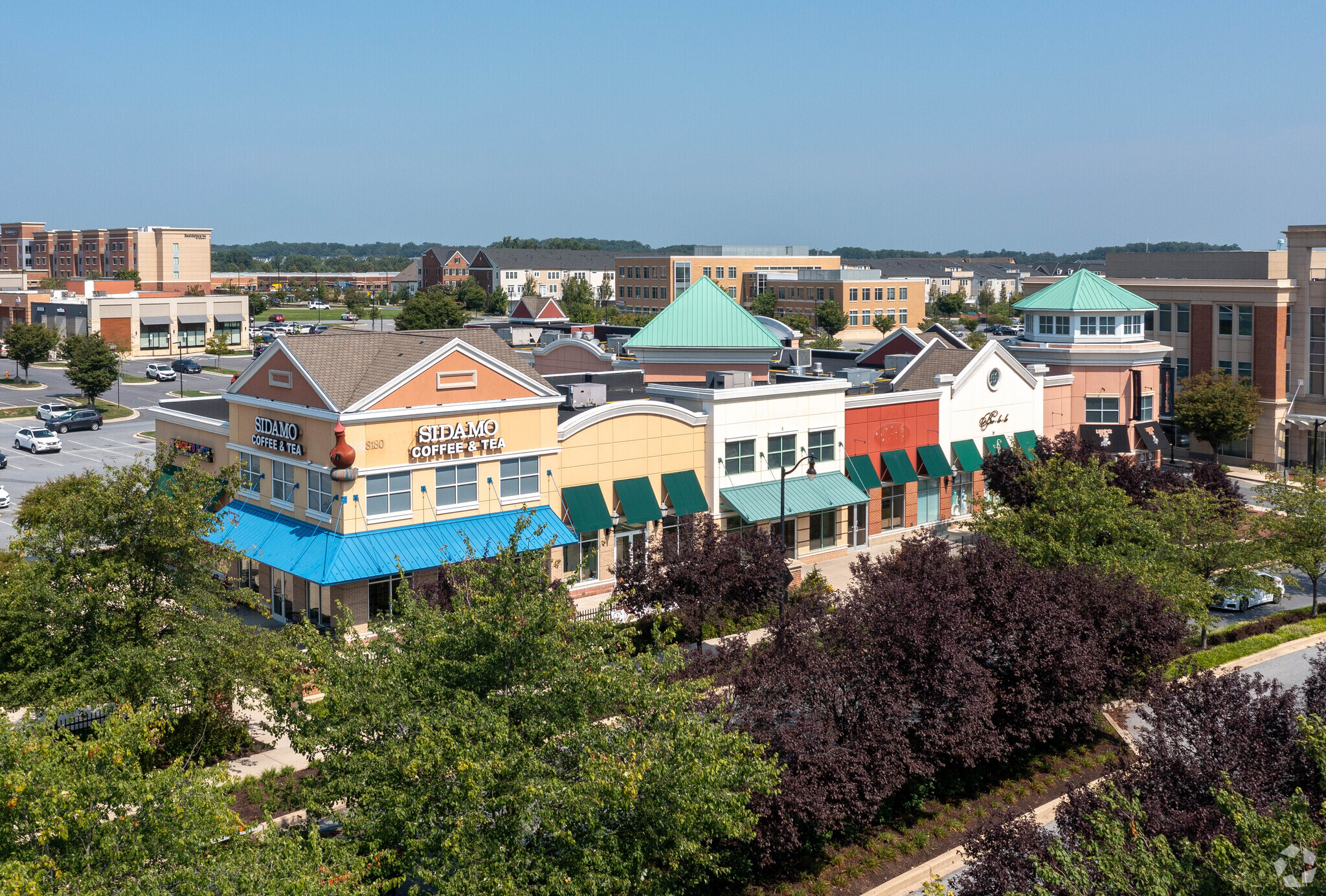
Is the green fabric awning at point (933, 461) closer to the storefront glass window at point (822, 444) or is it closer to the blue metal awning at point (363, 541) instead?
the storefront glass window at point (822, 444)

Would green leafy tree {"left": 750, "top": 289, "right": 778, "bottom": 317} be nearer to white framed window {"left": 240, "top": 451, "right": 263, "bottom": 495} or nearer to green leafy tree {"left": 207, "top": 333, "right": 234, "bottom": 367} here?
green leafy tree {"left": 207, "top": 333, "right": 234, "bottom": 367}

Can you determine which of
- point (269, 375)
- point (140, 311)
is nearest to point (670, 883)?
point (269, 375)

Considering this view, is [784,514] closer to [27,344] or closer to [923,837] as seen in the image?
[923,837]

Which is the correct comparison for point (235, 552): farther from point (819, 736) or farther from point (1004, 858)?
point (1004, 858)

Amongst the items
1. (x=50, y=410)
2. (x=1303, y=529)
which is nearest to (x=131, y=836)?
(x=1303, y=529)

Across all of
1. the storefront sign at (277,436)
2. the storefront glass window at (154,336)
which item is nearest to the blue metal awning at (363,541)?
the storefront sign at (277,436)

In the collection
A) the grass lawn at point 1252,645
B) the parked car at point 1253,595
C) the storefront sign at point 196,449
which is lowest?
the grass lawn at point 1252,645
